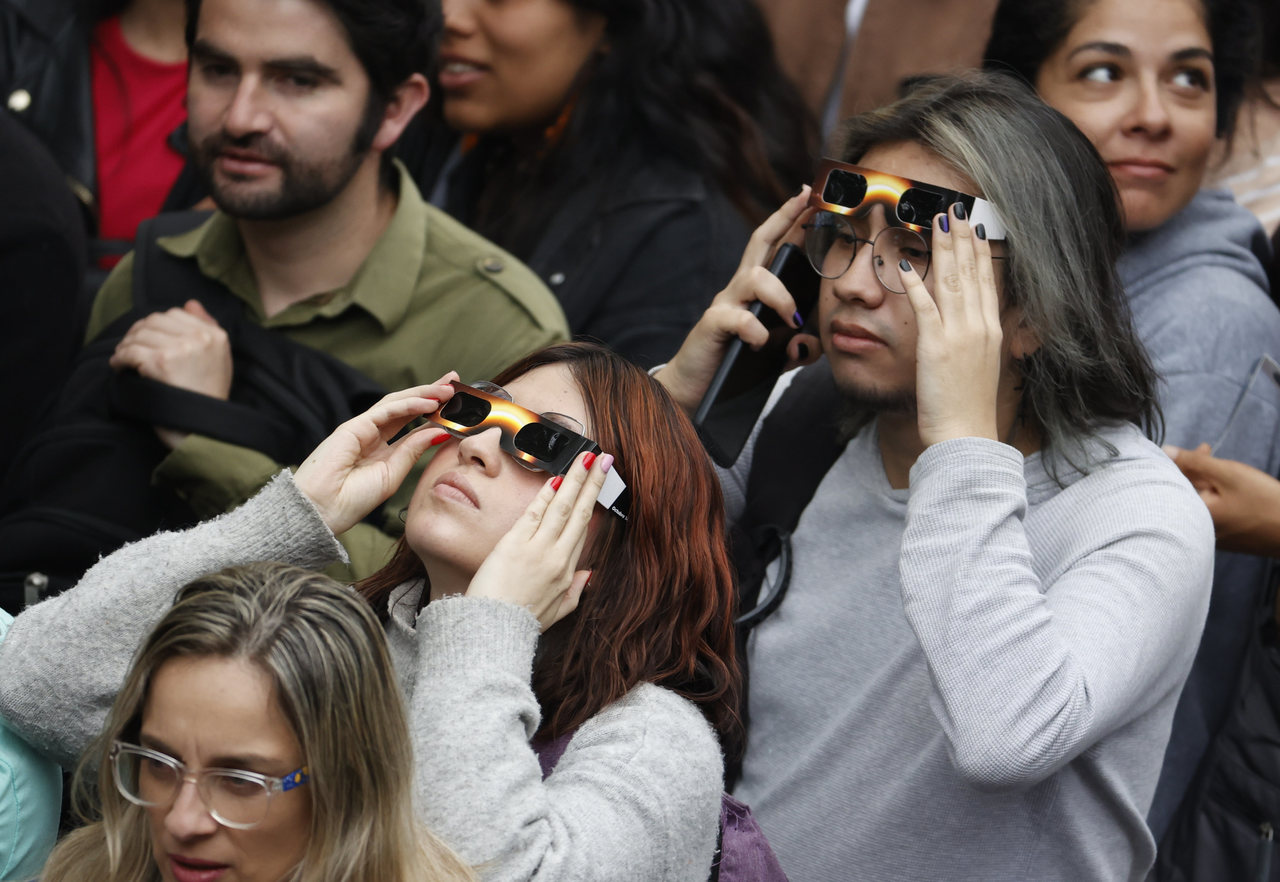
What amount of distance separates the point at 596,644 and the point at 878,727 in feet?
1.70

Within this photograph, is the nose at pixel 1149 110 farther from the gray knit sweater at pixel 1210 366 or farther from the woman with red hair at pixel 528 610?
the woman with red hair at pixel 528 610

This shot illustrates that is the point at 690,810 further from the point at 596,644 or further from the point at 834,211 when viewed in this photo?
the point at 834,211

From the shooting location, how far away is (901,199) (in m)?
2.33

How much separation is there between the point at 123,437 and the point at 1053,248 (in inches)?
71.0

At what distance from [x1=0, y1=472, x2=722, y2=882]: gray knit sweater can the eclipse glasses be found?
0.89m

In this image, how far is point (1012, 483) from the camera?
210 cm

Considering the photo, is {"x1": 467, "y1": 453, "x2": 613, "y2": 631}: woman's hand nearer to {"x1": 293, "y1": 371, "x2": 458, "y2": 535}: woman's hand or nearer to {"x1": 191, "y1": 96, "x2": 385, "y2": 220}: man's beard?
{"x1": 293, "y1": 371, "x2": 458, "y2": 535}: woman's hand

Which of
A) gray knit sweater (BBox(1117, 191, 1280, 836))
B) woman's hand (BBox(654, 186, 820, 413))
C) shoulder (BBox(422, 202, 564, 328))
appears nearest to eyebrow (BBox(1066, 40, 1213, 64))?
gray knit sweater (BBox(1117, 191, 1280, 836))

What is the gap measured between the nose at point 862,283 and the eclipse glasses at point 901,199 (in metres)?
0.07

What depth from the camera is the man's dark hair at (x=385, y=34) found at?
3.17 meters

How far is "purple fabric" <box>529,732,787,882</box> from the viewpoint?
1.98 meters

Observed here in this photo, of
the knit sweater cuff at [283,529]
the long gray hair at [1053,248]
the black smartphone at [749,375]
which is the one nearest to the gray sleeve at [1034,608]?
the long gray hair at [1053,248]

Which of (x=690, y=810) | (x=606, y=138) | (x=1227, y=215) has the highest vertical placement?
(x=1227, y=215)

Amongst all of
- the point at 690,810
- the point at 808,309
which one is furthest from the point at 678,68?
the point at 690,810
